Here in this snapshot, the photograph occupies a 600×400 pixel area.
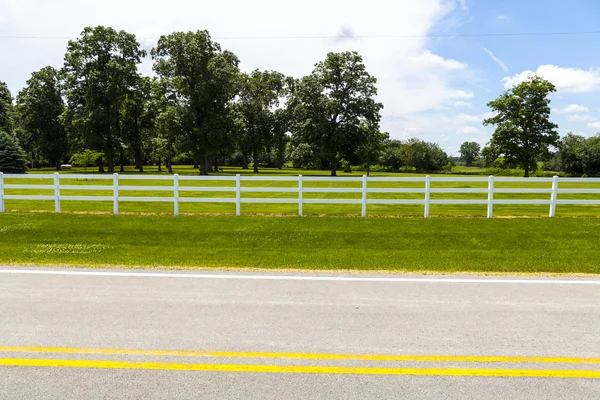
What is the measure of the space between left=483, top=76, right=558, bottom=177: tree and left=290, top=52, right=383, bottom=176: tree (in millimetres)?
16779

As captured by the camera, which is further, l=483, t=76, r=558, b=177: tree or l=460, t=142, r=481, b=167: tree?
l=460, t=142, r=481, b=167: tree

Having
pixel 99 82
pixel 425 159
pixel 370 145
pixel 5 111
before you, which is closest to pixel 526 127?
pixel 370 145

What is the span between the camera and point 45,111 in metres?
74.8

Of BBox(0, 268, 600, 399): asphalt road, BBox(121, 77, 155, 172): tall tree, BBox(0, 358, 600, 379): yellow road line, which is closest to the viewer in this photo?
BBox(0, 268, 600, 399): asphalt road

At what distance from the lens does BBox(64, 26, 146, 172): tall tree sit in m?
58.4

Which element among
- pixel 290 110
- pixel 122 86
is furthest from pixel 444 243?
pixel 122 86

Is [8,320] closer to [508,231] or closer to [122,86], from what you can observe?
[508,231]

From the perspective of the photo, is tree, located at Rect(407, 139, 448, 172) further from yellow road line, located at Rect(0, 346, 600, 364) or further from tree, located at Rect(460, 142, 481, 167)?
yellow road line, located at Rect(0, 346, 600, 364)

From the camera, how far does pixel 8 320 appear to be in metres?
4.98

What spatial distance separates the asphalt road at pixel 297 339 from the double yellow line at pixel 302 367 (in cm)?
2

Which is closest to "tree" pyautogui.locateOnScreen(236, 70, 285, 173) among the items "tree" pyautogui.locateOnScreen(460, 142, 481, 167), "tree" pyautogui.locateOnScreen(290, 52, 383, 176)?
"tree" pyautogui.locateOnScreen(290, 52, 383, 176)

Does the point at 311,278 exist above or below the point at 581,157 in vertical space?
below

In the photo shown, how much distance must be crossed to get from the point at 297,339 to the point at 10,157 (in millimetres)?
53547

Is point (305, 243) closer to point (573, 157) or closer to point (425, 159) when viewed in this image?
point (573, 157)
